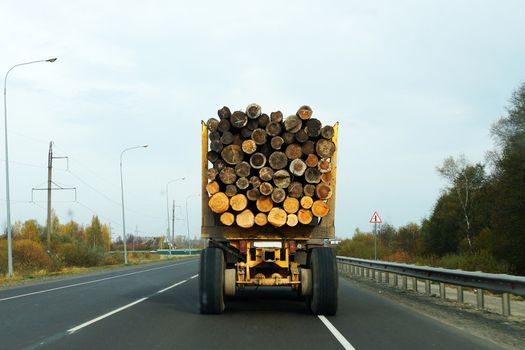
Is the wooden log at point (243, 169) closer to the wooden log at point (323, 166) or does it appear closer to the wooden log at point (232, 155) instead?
the wooden log at point (232, 155)

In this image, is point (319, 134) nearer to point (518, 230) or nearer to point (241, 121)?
point (241, 121)

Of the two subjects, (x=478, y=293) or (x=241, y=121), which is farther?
(x=478, y=293)

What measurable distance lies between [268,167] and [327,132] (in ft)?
4.88

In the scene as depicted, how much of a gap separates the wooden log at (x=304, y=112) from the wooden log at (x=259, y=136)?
2.87 ft

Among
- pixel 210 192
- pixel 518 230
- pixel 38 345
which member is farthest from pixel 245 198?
pixel 518 230

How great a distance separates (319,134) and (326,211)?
1.68 metres

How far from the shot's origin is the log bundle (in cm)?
1243

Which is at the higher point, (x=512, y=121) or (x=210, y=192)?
(x=512, y=121)

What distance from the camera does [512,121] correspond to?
3491cm

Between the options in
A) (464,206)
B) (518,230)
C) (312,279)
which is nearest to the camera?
(312,279)

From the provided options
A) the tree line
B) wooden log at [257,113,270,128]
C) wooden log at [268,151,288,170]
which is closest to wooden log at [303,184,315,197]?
wooden log at [268,151,288,170]

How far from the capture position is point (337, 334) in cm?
990

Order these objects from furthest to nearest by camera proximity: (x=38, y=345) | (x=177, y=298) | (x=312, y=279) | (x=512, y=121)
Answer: (x=512, y=121) → (x=177, y=298) → (x=312, y=279) → (x=38, y=345)

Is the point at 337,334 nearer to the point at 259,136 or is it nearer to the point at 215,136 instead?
the point at 259,136
